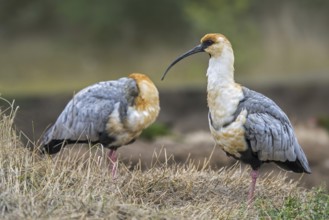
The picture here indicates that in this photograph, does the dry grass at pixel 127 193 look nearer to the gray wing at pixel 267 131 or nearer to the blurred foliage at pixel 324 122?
the gray wing at pixel 267 131

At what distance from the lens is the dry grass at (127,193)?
7.15 metres

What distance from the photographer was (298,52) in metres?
22.9

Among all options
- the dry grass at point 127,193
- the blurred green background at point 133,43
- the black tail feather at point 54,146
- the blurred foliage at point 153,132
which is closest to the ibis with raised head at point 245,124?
the dry grass at point 127,193

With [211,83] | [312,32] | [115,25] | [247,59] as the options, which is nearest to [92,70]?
[115,25]

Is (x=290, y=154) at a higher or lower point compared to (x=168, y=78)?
higher

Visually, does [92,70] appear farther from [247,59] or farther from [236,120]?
[236,120]

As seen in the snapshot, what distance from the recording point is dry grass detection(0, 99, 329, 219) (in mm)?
7148

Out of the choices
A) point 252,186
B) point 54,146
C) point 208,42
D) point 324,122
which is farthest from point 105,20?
point 252,186

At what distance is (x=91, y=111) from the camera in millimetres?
9672

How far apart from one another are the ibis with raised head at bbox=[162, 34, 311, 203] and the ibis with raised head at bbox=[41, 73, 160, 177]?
3.84 feet

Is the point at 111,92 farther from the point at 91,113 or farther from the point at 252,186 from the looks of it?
the point at 252,186

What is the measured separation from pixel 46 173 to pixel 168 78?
14.5 m

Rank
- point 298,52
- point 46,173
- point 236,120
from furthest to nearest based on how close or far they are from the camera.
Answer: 1. point 298,52
2. point 236,120
3. point 46,173

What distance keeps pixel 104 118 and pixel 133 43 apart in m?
13.0
